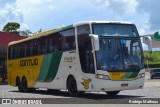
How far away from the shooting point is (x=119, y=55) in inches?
666

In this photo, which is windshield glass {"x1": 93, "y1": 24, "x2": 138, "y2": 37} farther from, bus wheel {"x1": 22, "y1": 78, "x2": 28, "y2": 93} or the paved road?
bus wheel {"x1": 22, "y1": 78, "x2": 28, "y2": 93}

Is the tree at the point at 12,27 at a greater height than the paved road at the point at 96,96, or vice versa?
the tree at the point at 12,27

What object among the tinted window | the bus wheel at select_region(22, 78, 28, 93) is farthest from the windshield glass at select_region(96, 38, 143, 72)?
the bus wheel at select_region(22, 78, 28, 93)

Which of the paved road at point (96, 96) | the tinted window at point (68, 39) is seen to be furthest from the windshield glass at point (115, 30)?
the paved road at point (96, 96)

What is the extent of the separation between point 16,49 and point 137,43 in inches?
446

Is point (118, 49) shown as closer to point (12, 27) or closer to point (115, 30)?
point (115, 30)

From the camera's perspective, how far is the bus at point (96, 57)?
16.6 m

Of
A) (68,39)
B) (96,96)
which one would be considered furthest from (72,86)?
(68,39)

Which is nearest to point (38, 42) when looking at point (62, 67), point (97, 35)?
point (62, 67)

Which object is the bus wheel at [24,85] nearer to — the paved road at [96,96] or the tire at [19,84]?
the tire at [19,84]

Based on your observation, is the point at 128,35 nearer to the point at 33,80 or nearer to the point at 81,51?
the point at 81,51

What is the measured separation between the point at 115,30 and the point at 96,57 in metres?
1.70

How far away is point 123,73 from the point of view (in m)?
16.8

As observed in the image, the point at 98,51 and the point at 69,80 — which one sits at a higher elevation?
the point at 98,51
